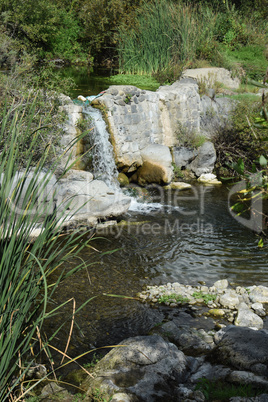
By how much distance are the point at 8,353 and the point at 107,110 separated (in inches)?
318

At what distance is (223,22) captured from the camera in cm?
1525

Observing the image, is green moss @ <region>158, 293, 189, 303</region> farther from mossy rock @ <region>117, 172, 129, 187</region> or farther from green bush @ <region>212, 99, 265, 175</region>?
green bush @ <region>212, 99, 265, 175</region>

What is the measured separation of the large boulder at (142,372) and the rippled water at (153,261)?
0.61 m

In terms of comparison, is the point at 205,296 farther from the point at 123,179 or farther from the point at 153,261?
the point at 123,179

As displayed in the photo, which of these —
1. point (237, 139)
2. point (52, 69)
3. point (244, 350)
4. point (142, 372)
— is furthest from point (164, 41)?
point (142, 372)

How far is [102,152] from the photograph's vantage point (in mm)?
9266

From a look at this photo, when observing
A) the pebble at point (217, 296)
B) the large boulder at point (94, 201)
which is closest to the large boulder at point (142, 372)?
the pebble at point (217, 296)

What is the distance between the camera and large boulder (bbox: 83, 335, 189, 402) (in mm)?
2928

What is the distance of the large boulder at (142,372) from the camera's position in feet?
9.61

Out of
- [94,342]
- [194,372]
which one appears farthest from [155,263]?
[194,372]

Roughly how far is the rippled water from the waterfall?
1300 mm

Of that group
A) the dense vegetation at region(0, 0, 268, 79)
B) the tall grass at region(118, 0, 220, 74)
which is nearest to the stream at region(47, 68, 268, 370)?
the dense vegetation at region(0, 0, 268, 79)

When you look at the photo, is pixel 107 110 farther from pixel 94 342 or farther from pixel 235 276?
pixel 94 342

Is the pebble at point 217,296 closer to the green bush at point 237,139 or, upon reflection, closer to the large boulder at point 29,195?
the large boulder at point 29,195
